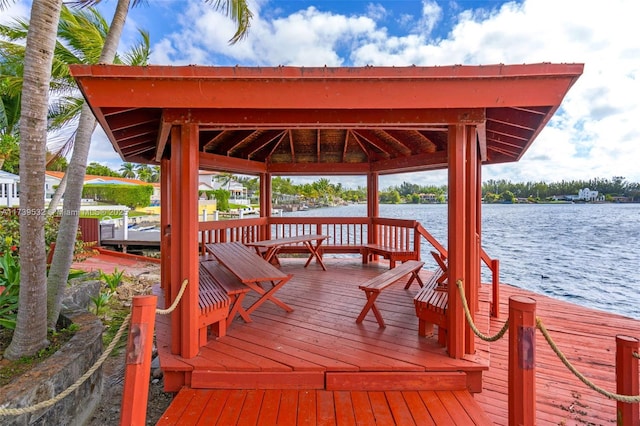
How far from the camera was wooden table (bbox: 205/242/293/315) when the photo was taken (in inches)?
131

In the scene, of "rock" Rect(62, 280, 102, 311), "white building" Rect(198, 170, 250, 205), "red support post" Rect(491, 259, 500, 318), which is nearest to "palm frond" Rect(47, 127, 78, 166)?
"rock" Rect(62, 280, 102, 311)

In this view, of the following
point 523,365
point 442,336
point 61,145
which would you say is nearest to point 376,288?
point 442,336

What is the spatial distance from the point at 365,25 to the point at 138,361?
49.9 feet

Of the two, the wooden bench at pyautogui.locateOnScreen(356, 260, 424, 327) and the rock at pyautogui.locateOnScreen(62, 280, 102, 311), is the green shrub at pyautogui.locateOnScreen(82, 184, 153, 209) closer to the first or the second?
the rock at pyautogui.locateOnScreen(62, 280, 102, 311)

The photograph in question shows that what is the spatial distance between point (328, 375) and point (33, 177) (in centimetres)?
291

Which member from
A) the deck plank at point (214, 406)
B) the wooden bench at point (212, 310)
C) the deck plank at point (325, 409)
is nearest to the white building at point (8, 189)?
the wooden bench at point (212, 310)

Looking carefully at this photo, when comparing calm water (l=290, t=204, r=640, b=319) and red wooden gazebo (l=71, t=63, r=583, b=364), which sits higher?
red wooden gazebo (l=71, t=63, r=583, b=364)

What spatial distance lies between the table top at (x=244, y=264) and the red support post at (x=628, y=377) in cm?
271

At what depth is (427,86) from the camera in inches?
89.8

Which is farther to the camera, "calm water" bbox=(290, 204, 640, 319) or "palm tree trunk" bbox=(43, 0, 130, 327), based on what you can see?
"calm water" bbox=(290, 204, 640, 319)

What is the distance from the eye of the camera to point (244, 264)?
3793 millimetres

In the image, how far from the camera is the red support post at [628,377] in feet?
5.46

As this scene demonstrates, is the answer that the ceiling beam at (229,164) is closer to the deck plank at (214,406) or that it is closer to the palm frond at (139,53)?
the deck plank at (214,406)

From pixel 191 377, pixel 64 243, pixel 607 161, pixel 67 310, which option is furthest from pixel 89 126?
pixel 607 161
